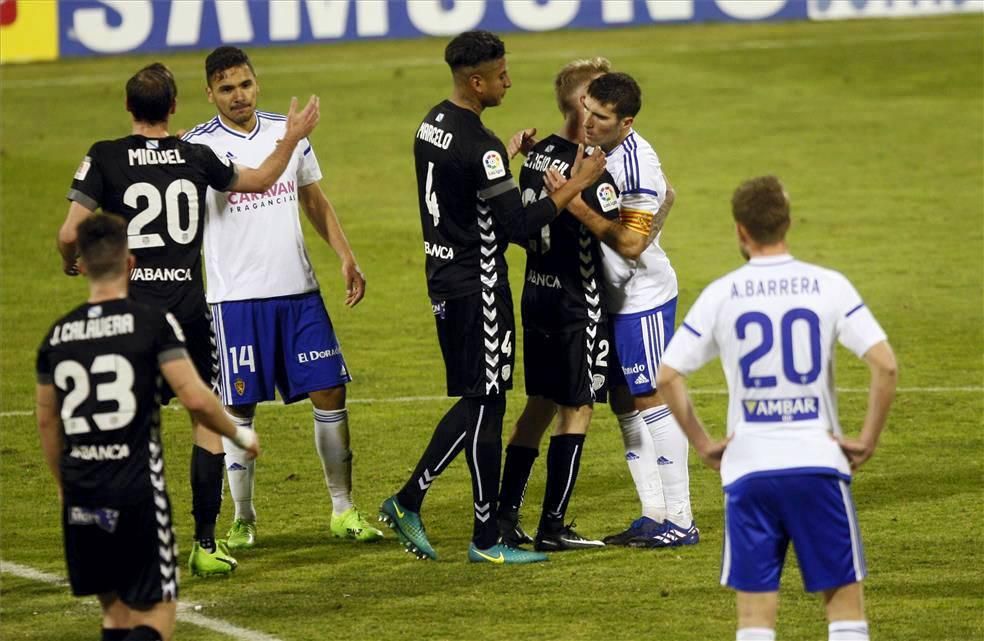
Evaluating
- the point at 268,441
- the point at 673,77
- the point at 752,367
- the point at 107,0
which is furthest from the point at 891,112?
the point at 752,367

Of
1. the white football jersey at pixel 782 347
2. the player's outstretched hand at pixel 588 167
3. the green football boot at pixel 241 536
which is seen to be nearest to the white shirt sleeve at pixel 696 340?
the white football jersey at pixel 782 347

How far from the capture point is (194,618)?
7293 mm

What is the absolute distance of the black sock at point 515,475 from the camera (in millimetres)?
8273

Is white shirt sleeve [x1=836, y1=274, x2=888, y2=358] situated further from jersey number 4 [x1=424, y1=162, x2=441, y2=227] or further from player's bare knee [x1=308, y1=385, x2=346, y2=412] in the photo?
player's bare knee [x1=308, y1=385, x2=346, y2=412]

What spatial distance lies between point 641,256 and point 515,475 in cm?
116

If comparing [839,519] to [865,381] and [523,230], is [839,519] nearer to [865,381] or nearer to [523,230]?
[523,230]

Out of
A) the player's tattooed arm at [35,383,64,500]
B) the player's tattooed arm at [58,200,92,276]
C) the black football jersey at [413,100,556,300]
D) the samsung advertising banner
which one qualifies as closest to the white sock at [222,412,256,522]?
the player's tattooed arm at [58,200,92,276]

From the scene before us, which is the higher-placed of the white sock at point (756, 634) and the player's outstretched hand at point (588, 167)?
the player's outstretched hand at point (588, 167)

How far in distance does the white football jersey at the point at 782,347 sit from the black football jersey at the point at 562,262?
239 cm

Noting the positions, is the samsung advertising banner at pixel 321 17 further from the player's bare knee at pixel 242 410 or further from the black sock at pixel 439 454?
the black sock at pixel 439 454

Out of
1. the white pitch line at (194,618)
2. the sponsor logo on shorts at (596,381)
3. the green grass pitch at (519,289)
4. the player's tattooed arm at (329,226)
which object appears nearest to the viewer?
the white pitch line at (194,618)

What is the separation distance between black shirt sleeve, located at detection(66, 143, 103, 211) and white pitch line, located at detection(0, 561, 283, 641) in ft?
5.41

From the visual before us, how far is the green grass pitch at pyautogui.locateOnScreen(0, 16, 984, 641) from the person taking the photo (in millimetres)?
7438

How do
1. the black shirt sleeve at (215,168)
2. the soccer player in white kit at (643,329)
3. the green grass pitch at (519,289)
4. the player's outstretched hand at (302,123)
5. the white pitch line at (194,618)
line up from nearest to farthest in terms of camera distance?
1. the white pitch line at (194,618)
2. the green grass pitch at (519,289)
3. the black shirt sleeve at (215,168)
4. the player's outstretched hand at (302,123)
5. the soccer player in white kit at (643,329)
